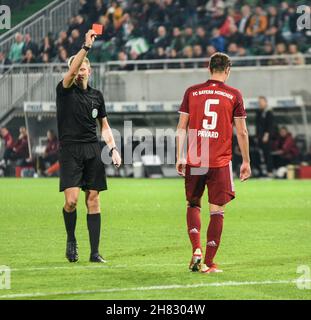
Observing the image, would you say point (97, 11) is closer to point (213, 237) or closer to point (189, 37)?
point (189, 37)

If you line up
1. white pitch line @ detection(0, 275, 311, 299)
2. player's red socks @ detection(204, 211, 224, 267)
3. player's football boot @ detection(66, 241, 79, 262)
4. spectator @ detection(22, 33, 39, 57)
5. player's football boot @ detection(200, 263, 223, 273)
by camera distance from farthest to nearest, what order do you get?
spectator @ detection(22, 33, 39, 57) → player's football boot @ detection(66, 241, 79, 262) → player's red socks @ detection(204, 211, 224, 267) → player's football boot @ detection(200, 263, 223, 273) → white pitch line @ detection(0, 275, 311, 299)

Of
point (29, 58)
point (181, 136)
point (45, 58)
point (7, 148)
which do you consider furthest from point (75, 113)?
point (29, 58)

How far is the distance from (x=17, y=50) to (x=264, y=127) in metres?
10.4

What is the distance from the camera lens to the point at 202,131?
10.8 m

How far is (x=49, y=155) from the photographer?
108 feet

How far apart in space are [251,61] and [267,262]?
21.4m

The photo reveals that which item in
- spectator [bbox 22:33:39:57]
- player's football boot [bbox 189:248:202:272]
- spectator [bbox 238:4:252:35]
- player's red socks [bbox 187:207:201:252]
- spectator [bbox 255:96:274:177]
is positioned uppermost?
spectator [bbox 238:4:252:35]

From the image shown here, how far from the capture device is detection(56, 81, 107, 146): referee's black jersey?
11734 mm

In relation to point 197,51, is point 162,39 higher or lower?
higher

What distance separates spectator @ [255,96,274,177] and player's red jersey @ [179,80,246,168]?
18868 mm

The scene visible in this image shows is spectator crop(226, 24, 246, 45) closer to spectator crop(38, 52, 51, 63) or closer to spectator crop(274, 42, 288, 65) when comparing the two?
spectator crop(274, 42, 288, 65)

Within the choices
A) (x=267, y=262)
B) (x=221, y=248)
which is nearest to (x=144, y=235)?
(x=221, y=248)

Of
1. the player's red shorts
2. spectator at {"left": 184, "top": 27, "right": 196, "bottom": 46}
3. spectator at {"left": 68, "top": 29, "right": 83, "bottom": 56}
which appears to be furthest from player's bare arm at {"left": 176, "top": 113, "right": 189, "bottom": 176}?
spectator at {"left": 68, "top": 29, "right": 83, "bottom": 56}
